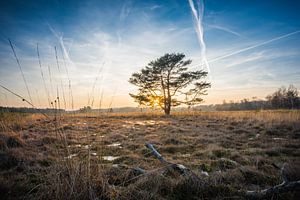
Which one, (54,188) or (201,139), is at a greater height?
(54,188)

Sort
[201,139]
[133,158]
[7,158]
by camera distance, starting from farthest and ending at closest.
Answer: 1. [201,139]
2. [133,158]
3. [7,158]

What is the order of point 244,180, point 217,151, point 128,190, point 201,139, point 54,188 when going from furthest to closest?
point 201,139 → point 217,151 → point 244,180 → point 128,190 → point 54,188

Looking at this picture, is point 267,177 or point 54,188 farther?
point 267,177

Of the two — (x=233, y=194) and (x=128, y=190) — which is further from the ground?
(x=128, y=190)

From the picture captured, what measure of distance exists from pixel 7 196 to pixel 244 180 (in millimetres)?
2695

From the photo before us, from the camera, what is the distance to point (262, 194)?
1545mm

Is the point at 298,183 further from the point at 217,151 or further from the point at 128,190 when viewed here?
the point at 217,151

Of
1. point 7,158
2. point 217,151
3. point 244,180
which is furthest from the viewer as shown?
point 217,151

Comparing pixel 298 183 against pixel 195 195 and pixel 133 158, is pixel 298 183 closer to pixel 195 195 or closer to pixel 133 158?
pixel 195 195

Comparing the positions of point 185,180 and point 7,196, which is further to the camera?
point 185,180

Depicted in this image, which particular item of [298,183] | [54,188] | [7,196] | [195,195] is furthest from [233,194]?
[7,196]

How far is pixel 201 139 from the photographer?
503 centimetres

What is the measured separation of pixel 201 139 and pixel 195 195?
3.56 meters

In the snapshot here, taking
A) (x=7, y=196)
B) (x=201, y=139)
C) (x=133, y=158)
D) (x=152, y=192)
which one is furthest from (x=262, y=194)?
(x=201, y=139)
